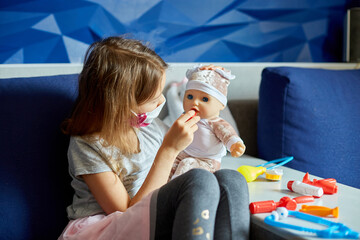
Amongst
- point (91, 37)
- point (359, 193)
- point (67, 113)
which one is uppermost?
point (91, 37)

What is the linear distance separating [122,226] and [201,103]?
0.40 meters

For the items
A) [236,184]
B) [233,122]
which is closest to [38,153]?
[236,184]

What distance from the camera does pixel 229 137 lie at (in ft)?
3.42

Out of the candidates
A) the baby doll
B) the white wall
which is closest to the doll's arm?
the baby doll

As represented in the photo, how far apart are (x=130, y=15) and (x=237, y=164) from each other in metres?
0.75

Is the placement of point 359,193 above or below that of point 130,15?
below

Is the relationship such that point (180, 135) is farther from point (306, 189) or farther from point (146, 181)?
point (306, 189)

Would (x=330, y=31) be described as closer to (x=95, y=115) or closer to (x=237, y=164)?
(x=237, y=164)

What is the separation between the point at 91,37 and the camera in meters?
1.50

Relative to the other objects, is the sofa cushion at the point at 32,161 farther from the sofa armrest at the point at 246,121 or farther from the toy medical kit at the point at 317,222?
the sofa armrest at the point at 246,121

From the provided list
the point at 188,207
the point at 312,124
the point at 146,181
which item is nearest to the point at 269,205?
the point at 188,207

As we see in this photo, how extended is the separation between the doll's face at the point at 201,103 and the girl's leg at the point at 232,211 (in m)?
0.25

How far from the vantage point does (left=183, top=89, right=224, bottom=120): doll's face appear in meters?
1.06

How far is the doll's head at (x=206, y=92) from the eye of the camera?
1051mm
